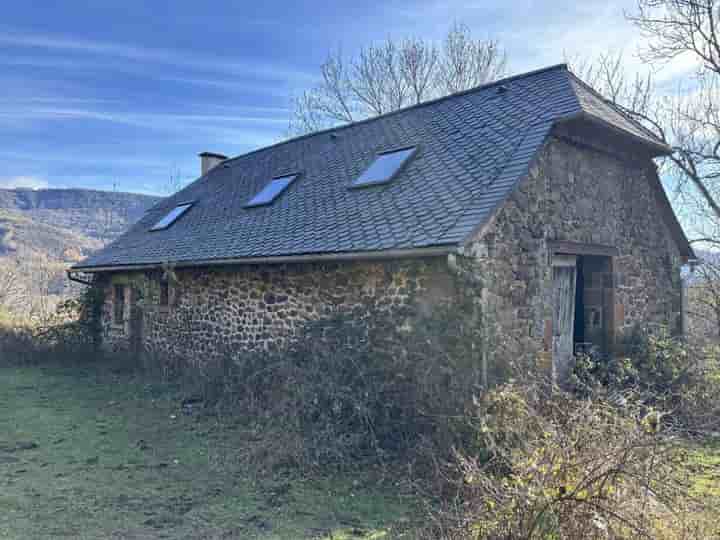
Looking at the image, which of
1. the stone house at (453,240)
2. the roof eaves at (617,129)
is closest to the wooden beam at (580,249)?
the stone house at (453,240)

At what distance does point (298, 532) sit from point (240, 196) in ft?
31.6

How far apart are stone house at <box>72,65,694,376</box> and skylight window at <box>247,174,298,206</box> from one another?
62mm

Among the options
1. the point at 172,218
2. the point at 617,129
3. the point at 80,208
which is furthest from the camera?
the point at 80,208

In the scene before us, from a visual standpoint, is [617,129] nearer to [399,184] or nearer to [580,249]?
[580,249]

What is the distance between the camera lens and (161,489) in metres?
5.08

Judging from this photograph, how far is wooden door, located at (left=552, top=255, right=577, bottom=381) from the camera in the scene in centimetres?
823

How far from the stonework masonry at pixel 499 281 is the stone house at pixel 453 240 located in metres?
0.03

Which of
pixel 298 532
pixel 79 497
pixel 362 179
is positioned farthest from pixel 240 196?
pixel 298 532

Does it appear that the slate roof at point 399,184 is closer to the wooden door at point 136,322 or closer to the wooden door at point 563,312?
the wooden door at point 136,322

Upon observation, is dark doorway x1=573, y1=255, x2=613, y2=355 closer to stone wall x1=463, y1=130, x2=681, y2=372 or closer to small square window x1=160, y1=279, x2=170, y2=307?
stone wall x1=463, y1=130, x2=681, y2=372

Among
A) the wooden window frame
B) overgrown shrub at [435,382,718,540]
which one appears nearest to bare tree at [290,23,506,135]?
the wooden window frame

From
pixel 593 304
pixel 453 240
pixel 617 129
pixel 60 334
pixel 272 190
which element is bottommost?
pixel 60 334

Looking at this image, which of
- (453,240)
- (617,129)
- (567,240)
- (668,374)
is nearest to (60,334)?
(453,240)

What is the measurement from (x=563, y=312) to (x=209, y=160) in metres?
13.3
